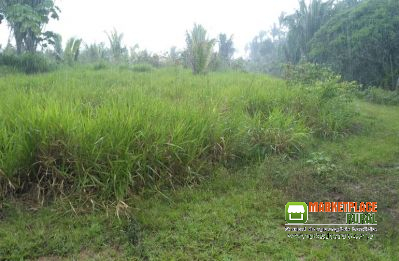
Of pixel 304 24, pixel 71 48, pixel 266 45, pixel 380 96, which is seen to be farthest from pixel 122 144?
pixel 266 45

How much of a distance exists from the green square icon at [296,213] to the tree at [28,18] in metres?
14.7

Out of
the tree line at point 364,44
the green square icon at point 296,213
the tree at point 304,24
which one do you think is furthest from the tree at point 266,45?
the green square icon at point 296,213

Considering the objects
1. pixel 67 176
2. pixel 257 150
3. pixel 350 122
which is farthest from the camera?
pixel 350 122

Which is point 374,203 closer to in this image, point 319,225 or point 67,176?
point 319,225

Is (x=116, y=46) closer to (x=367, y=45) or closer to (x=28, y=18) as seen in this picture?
(x=28, y=18)

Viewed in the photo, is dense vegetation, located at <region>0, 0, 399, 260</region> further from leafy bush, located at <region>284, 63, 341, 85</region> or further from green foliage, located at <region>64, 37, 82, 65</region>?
green foliage, located at <region>64, 37, 82, 65</region>

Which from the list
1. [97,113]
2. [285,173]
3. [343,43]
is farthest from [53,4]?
[285,173]

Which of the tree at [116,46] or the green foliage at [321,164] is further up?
the tree at [116,46]

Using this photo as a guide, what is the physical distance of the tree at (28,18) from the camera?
1396cm

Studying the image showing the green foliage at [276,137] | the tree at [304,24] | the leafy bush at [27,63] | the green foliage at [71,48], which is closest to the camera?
the green foliage at [276,137]

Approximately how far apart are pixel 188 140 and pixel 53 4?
15912 millimetres

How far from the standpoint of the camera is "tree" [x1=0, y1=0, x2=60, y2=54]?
45.8 ft

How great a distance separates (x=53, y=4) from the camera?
16.2m

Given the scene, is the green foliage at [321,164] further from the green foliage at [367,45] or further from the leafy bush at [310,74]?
the green foliage at [367,45]
